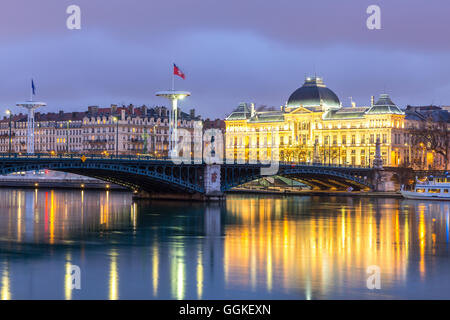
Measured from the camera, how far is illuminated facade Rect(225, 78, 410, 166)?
150 metres

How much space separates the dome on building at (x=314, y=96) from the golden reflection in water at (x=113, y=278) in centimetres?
12020

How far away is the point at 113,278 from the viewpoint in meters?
35.8

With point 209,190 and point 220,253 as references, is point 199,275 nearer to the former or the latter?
point 220,253

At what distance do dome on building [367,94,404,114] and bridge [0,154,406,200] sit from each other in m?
46.6

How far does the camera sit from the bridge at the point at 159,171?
237 feet

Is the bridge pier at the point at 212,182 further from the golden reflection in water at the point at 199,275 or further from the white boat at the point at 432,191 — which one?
the golden reflection in water at the point at 199,275

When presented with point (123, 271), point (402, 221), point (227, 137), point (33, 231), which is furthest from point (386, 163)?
point (123, 271)

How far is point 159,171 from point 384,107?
7451 centimetres

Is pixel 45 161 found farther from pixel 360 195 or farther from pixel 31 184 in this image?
pixel 31 184

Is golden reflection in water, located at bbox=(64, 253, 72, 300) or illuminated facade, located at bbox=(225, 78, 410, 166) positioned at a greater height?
illuminated facade, located at bbox=(225, 78, 410, 166)
